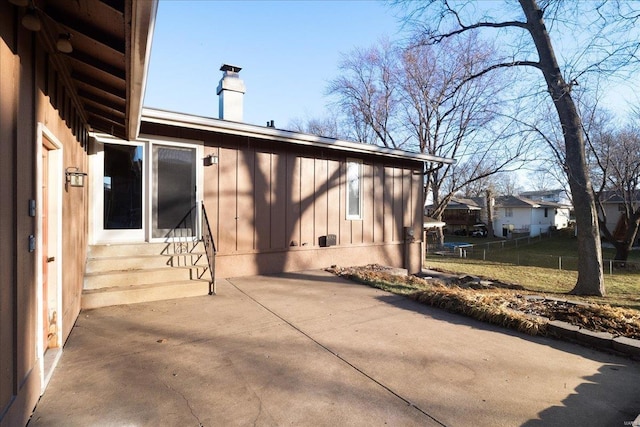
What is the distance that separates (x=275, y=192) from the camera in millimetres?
7828

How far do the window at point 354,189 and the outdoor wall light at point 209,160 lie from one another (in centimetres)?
353

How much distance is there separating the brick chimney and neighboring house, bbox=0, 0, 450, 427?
4cm

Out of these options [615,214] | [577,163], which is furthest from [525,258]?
[615,214]

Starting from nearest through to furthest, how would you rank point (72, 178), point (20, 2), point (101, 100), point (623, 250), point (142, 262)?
1. point (20, 2)
2. point (72, 178)
3. point (101, 100)
4. point (142, 262)
5. point (623, 250)

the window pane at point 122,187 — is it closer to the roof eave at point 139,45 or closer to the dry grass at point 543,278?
the roof eave at point 139,45

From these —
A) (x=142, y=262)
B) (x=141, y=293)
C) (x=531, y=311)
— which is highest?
(x=142, y=262)

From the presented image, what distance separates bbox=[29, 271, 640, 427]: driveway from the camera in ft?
8.13

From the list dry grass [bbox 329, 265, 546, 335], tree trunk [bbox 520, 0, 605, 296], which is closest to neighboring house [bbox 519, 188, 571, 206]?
tree trunk [bbox 520, 0, 605, 296]

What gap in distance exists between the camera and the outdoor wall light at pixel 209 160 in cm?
682

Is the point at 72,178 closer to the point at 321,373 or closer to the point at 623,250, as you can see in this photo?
the point at 321,373

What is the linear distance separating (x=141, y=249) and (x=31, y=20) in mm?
4354

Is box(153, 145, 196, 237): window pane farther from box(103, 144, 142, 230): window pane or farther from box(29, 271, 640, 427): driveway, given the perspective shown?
box(29, 271, 640, 427): driveway

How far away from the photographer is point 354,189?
30.3ft

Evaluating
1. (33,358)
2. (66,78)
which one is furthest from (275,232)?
(33,358)
